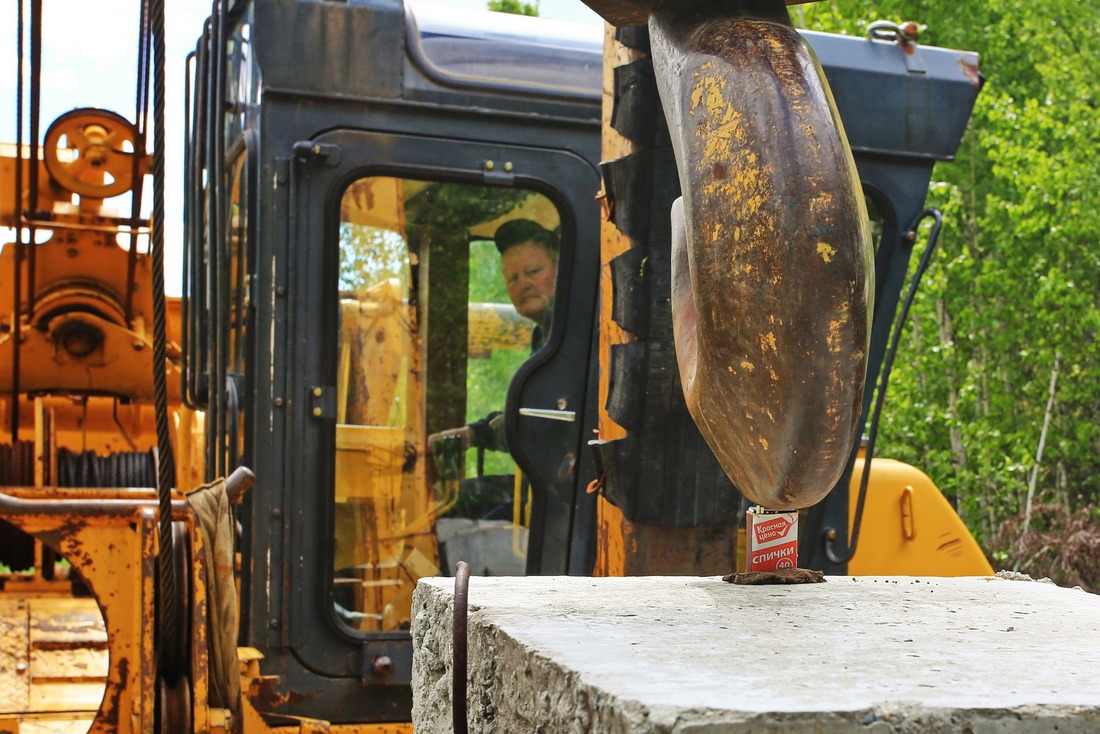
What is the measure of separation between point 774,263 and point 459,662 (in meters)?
0.61

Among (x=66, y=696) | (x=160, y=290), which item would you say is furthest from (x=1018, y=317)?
(x=160, y=290)

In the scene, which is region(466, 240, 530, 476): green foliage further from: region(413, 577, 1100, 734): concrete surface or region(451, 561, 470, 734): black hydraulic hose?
region(451, 561, 470, 734): black hydraulic hose

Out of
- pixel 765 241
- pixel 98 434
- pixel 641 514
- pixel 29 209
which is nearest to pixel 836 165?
pixel 765 241

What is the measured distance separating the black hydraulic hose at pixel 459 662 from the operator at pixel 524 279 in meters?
2.28

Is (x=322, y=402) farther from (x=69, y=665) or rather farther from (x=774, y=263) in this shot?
(x=774, y=263)

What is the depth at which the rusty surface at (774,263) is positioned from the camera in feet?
5.11

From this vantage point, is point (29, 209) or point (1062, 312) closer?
point (29, 209)

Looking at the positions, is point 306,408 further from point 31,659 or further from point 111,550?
point 31,659

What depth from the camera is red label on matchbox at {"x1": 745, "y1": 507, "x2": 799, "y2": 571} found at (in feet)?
7.31

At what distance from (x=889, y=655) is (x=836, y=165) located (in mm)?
555

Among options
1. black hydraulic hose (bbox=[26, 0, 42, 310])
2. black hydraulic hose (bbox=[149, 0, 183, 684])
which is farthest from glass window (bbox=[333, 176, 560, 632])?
black hydraulic hose (bbox=[26, 0, 42, 310])

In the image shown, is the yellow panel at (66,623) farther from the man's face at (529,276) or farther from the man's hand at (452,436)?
the man's face at (529,276)

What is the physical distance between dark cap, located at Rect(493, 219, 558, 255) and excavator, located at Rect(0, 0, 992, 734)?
2 centimetres

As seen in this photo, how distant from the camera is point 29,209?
17.7 feet
